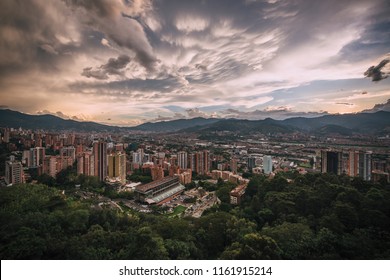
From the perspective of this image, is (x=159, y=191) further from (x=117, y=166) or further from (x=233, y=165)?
(x=233, y=165)

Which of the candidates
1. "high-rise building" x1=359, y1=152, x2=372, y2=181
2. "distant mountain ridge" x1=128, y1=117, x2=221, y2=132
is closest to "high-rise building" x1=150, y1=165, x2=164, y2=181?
"distant mountain ridge" x1=128, y1=117, x2=221, y2=132

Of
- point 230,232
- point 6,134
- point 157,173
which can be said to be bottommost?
point 157,173

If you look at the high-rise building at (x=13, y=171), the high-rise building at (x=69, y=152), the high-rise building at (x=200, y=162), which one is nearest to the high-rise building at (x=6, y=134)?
the high-rise building at (x=13, y=171)

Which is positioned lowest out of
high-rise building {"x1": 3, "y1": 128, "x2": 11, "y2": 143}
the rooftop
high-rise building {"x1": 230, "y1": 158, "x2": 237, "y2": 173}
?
the rooftop

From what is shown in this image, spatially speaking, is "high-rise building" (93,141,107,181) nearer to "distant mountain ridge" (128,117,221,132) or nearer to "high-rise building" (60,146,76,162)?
"high-rise building" (60,146,76,162)

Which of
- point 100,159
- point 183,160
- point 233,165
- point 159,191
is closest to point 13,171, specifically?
point 100,159

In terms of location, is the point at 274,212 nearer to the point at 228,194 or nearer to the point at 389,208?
the point at 389,208
